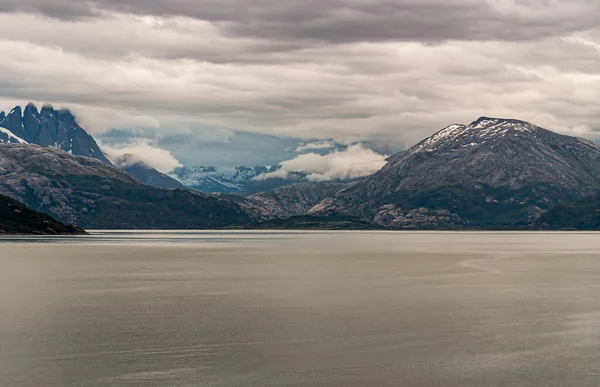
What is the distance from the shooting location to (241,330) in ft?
292

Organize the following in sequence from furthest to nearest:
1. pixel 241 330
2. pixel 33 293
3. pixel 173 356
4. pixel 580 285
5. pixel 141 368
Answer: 1. pixel 580 285
2. pixel 33 293
3. pixel 241 330
4. pixel 173 356
5. pixel 141 368

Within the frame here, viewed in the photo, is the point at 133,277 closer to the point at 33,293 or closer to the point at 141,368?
the point at 33,293

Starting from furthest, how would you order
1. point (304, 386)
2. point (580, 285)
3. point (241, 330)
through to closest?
point (580, 285)
point (241, 330)
point (304, 386)

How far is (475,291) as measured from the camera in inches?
5448

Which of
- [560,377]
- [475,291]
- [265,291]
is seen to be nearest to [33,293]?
[265,291]

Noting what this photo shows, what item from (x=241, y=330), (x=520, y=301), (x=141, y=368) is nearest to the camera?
(x=141, y=368)

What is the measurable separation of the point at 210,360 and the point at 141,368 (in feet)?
22.7

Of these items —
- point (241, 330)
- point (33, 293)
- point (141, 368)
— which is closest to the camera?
point (141, 368)

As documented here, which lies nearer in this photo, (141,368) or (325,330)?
(141,368)

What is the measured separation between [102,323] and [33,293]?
1727 inches

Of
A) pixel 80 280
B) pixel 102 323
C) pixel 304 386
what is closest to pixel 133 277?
pixel 80 280

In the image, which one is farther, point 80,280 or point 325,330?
point 80,280

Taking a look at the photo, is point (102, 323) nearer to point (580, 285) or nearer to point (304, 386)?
point (304, 386)

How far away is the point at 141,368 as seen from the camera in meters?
67.1
